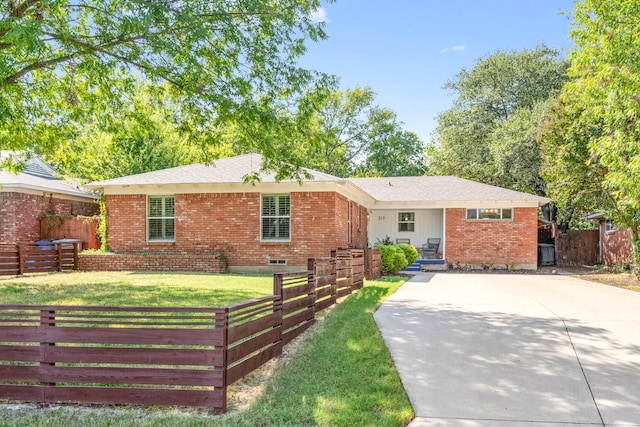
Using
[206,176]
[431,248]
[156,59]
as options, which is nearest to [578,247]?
[431,248]

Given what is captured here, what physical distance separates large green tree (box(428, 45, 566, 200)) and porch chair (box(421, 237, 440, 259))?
7344 millimetres

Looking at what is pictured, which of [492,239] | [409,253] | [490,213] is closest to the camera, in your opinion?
[409,253]

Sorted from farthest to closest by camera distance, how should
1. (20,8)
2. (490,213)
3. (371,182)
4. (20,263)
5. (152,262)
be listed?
(371,182) → (490,213) → (152,262) → (20,263) → (20,8)

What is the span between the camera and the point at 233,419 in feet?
13.7

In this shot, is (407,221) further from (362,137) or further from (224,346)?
(224,346)

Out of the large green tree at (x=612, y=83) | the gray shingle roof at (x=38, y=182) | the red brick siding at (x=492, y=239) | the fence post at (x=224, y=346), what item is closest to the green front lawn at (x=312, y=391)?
the fence post at (x=224, y=346)

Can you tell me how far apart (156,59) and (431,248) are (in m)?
16.2

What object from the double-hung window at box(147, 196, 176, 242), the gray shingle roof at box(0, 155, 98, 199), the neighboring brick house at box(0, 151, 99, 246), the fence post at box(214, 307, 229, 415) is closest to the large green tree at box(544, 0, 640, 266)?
the fence post at box(214, 307, 229, 415)

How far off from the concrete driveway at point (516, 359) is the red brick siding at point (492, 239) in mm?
10592

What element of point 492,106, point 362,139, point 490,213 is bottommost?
point 490,213

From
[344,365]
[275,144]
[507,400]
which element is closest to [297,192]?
[275,144]

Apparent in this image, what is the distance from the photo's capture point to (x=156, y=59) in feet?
35.6

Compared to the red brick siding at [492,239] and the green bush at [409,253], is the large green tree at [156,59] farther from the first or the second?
the red brick siding at [492,239]

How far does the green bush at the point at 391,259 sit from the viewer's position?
17.5 metres
